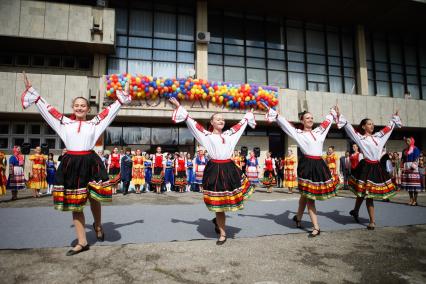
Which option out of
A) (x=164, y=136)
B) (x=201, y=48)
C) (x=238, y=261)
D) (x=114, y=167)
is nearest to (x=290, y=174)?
(x=114, y=167)

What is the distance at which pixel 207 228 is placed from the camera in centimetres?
457

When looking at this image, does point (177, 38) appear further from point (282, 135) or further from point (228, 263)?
point (228, 263)

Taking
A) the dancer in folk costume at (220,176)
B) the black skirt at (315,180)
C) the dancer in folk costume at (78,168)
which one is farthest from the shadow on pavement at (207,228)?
the dancer in folk costume at (78,168)

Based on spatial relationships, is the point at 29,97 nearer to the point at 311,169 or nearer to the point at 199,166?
the point at 311,169

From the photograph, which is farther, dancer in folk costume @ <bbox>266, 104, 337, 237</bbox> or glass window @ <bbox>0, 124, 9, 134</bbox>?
glass window @ <bbox>0, 124, 9, 134</bbox>

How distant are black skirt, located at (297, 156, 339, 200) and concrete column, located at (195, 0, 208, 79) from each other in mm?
11928

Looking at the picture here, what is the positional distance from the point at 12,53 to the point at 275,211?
16.5 metres

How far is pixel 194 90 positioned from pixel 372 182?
10.2 meters

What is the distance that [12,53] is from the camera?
572 inches

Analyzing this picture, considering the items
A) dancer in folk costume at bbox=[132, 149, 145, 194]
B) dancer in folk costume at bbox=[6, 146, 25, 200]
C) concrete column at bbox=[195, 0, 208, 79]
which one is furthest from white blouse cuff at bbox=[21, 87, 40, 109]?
concrete column at bbox=[195, 0, 208, 79]

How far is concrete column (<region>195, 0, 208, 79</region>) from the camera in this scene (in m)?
15.4

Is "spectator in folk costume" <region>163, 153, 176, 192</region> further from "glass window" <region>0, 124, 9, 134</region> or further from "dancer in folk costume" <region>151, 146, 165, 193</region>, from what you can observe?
"glass window" <region>0, 124, 9, 134</region>

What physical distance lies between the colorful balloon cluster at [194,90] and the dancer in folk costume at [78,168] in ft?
30.6

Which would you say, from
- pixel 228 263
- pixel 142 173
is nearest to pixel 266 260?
pixel 228 263
